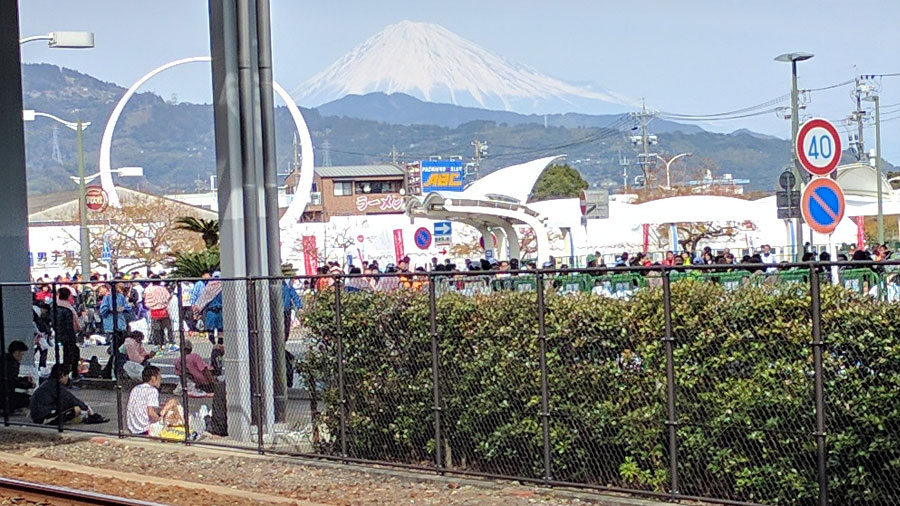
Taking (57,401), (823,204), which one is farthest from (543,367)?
(57,401)

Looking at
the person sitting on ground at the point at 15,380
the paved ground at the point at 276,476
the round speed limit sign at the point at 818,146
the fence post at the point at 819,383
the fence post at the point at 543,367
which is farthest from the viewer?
the person sitting on ground at the point at 15,380

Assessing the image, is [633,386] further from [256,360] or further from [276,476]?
[256,360]

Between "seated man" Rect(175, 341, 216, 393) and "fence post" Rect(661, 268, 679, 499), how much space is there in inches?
259

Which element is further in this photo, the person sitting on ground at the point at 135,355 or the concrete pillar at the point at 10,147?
the concrete pillar at the point at 10,147

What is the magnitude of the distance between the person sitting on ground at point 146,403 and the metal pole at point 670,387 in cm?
746

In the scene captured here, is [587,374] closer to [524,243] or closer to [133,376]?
[133,376]

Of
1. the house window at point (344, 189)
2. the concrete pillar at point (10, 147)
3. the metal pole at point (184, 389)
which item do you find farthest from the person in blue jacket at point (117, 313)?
the house window at point (344, 189)

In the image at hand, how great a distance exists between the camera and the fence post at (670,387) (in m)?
9.96

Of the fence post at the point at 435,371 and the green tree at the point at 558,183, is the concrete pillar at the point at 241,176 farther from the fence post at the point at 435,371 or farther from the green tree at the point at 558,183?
the green tree at the point at 558,183

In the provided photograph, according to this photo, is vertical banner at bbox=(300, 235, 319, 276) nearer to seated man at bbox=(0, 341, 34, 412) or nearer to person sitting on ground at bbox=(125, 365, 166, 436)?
seated man at bbox=(0, 341, 34, 412)

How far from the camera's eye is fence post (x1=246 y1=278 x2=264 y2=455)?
44.6ft

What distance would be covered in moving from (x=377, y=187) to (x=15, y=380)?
414 feet

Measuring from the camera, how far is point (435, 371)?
468 inches

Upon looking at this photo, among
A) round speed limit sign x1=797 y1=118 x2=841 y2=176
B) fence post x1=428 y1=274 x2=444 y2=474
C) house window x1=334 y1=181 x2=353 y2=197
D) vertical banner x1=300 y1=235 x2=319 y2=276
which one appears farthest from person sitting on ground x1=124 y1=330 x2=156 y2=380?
house window x1=334 y1=181 x2=353 y2=197
